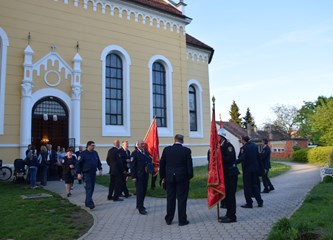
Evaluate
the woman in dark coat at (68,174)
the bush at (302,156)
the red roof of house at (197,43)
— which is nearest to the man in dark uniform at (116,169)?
the woman in dark coat at (68,174)

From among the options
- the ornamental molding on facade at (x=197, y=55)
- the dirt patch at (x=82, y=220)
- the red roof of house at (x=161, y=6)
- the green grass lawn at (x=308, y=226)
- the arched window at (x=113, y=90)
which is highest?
the red roof of house at (x=161, y=6)

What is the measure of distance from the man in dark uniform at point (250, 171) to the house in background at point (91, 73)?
9501 mm

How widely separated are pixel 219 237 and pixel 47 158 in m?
9.73

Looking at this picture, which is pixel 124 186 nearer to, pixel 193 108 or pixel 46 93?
pixel 46 93

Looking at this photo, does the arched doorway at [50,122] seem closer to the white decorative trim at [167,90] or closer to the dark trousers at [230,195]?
the white decorative trim at [167,90]

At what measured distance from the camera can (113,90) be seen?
18.1 meters

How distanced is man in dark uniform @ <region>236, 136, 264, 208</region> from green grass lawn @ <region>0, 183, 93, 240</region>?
4159mm

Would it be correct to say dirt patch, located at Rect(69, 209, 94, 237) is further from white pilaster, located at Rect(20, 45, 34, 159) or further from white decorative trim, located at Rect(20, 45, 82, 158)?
white decorative trim, located at Rect(20, 45, 82, 158)

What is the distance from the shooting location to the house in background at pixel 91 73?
14.9 meters

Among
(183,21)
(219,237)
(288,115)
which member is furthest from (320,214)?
(288,115)

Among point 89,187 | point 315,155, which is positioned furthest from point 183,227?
point 315,155

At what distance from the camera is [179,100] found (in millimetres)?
20750

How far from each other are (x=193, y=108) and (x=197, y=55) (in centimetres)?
390

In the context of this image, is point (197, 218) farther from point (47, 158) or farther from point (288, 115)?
point (288, 115)
